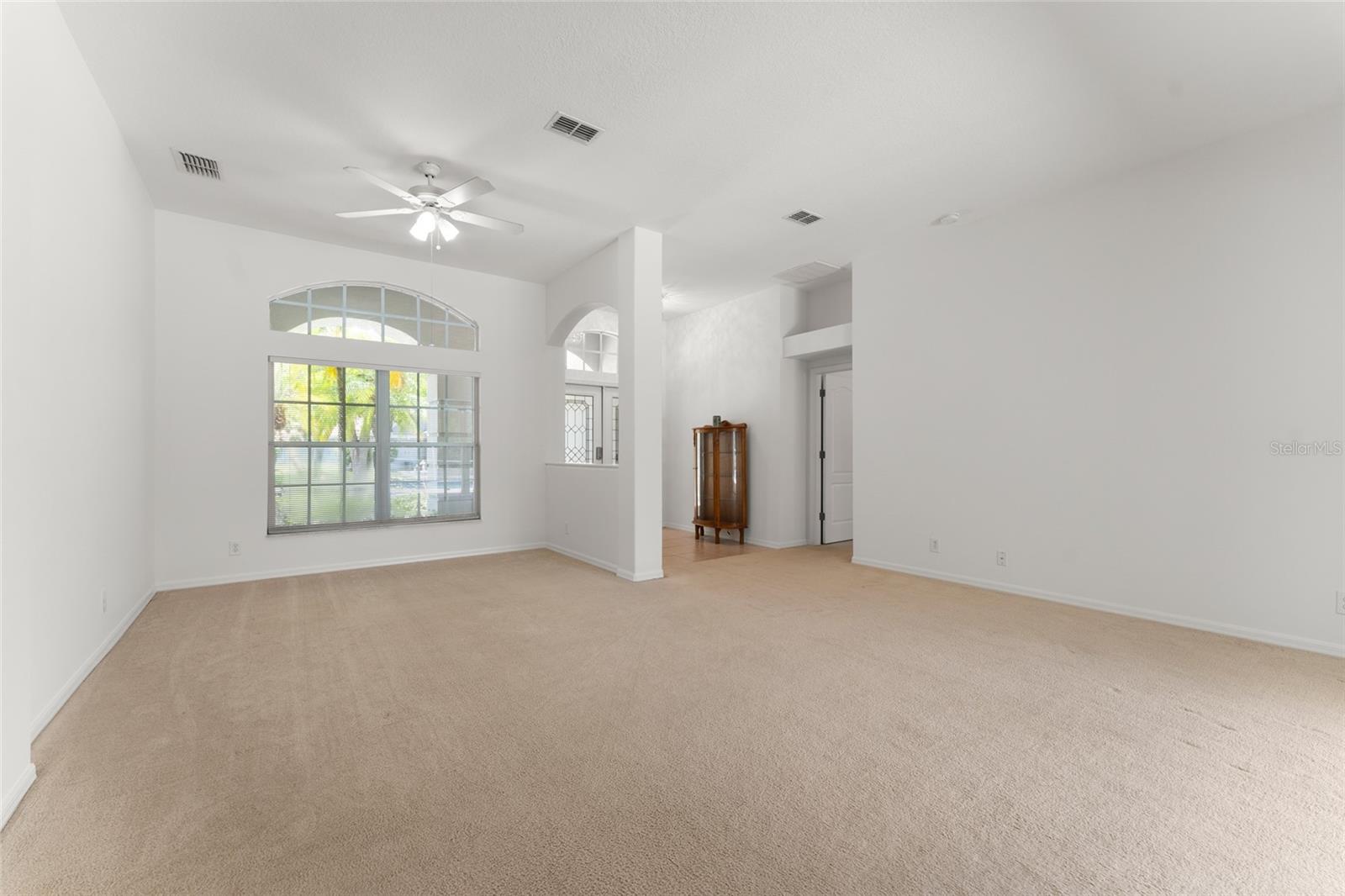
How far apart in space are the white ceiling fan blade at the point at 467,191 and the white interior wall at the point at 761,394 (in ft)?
13.3

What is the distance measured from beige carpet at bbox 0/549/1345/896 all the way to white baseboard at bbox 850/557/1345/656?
0.56 feet

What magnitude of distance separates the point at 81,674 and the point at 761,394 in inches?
238

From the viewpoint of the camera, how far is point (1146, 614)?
3758 mm

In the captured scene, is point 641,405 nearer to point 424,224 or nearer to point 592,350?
point 424,224

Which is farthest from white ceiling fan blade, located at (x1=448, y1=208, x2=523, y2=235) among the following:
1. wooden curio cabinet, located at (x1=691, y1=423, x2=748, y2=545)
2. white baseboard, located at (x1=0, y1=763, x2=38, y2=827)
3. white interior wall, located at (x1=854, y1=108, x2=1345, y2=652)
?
wooden curio cabinet, located at (x1=691, y1=423, x2=748, y2=545)

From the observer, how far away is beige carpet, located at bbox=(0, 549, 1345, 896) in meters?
1.51

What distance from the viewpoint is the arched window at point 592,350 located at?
822 centimetres

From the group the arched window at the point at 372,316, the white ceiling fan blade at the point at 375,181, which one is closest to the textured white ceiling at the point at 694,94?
the white ceiling fan blade at the point at 375,181

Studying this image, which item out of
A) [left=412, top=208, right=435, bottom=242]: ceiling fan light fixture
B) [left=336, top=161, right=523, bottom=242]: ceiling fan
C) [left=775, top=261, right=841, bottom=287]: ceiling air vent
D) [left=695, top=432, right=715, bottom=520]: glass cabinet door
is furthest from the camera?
[left=695, top=432, right=715, bottom=520]: glass cabinet door

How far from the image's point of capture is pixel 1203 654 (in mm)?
3104

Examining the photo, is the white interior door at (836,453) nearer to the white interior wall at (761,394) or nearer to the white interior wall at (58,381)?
the white interior wall at (761,394)

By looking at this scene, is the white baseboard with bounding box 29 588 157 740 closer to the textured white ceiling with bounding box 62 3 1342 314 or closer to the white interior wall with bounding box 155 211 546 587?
the white interior wall with bounding box 155 211 546 587

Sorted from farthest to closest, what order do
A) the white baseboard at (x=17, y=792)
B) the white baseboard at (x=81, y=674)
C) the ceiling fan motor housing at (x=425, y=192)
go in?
the ceiling fan motor housing at (x=425, y=192)
the white baseboard at (x=81, y=674)
the white baseboard at (x=17, y=792)

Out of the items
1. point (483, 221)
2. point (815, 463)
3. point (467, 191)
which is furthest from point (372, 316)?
point (815, 463)
